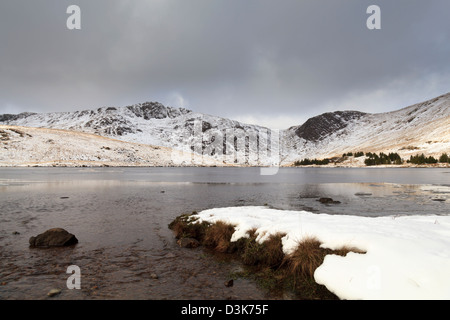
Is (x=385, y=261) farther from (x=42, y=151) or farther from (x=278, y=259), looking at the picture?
(x=42, y=151)

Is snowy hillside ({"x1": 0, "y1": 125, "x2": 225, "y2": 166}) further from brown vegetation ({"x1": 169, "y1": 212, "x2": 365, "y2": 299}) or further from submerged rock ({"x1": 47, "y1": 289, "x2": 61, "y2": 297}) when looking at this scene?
submerged rock ({"x1": 47, "y1": 289, "x2": 61, "y2": 297})

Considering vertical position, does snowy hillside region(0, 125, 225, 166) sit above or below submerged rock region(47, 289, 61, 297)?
above

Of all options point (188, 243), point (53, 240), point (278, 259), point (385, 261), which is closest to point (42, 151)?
point (53, 240)

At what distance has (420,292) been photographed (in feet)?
24.6

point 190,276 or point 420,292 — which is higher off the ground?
point 420,292

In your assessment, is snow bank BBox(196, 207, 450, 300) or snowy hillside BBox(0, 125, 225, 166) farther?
snowy hillside BBox(0, 125, 225, 166)

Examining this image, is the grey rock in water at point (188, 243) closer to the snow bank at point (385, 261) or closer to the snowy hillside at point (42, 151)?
the snow bank at point (385, 261)

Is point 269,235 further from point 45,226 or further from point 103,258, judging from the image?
point 45,226

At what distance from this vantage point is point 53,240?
52.0ft

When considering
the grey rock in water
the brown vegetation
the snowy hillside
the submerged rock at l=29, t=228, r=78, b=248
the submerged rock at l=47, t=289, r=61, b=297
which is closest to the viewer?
the submerged rock at l=47, t=289, r=61, b=297

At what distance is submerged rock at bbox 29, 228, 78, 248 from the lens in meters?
15.7

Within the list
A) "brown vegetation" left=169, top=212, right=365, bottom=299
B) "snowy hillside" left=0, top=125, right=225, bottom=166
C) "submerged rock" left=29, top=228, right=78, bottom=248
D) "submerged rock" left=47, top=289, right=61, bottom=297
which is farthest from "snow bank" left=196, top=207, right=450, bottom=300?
"snowy hillside" left=0, top=125, right=225, bottom=166
